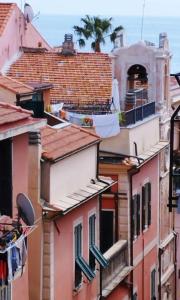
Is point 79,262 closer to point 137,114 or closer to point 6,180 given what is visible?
point 6,180

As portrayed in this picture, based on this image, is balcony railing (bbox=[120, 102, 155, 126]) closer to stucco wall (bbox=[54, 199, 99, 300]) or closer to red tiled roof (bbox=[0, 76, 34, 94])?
red tiled roof (bbox=[0, 76, 34, 94])

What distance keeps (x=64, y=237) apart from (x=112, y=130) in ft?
27.6

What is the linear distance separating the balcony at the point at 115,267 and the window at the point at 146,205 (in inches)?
104

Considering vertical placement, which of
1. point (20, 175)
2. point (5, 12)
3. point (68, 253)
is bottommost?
point (68, 253)

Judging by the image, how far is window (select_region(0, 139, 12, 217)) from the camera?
22.1 meters

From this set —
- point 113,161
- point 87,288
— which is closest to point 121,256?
point 113,161

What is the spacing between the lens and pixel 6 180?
22.2m

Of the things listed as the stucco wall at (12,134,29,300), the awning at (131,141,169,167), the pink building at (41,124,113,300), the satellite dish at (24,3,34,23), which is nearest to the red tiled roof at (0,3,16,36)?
the satellite dish at (24,3,34,23)

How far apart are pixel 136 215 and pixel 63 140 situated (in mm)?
8929

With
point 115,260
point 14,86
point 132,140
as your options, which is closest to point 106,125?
point 132,140

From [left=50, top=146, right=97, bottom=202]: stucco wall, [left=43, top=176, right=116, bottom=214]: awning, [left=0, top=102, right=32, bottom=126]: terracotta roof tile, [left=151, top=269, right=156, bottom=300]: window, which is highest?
[left=0, top=102, right=32, bottom=126]: terracotta roof tile

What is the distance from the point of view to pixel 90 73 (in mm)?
42938

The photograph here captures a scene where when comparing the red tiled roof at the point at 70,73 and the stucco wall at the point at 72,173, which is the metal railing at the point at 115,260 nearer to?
the stucco wall at the point at 72,173

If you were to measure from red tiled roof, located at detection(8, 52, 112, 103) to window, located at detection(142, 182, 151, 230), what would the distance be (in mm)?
4079
